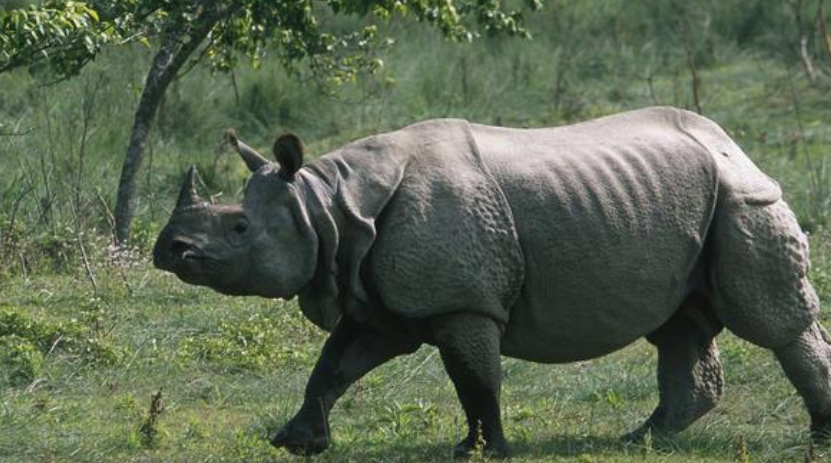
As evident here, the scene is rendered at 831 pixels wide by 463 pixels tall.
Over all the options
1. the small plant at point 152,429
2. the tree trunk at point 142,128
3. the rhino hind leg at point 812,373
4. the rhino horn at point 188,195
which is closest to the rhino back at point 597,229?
the rhino hind leg at point 812,373

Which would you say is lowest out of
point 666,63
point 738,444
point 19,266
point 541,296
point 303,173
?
point 666,63

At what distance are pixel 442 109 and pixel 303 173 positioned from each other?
31.6 feet

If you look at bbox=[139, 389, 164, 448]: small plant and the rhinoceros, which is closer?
the rhinoceros

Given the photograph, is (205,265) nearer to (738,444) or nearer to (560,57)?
(738,444)

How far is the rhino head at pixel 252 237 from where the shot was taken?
25.0ft

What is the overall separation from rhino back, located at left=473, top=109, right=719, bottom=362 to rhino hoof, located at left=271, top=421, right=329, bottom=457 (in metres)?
0.86

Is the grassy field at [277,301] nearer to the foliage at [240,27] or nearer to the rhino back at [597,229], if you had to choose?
the rhino back at [597,229]

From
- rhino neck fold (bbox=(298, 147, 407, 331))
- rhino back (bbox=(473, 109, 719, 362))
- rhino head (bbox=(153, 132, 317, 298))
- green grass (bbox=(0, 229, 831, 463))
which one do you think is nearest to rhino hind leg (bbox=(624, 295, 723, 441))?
green grass (bbox=(0, 229, 831, 463))

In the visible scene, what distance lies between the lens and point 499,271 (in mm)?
7883

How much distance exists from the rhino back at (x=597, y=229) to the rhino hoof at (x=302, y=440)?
86cm

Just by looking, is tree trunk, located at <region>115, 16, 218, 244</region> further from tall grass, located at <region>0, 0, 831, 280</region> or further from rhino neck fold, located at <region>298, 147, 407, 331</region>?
rhino neck fold, located at <region>298, 147, 407, 331</region>

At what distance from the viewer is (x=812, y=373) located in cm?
846

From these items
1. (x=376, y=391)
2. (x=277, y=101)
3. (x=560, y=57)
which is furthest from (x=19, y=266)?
(x=560, y=57)

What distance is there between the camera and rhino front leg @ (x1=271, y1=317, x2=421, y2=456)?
812cm
